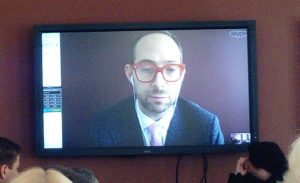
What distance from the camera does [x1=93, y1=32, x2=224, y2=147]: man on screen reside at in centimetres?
368

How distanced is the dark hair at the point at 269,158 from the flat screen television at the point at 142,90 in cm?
38

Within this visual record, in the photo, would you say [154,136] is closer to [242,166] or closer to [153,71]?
[153,71]

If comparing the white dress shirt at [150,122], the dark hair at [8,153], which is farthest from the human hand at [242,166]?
the dark hair at [8,153]

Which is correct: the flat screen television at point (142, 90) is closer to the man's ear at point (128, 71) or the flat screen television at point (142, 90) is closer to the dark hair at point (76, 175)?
the man's ear at point (128, 71)

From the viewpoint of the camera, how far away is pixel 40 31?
3.67 metres

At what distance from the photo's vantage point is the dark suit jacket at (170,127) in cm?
368

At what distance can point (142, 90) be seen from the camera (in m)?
3.70

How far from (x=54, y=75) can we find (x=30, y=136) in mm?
385

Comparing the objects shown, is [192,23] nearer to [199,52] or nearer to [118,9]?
[199,52]

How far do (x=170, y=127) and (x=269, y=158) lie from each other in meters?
0.67

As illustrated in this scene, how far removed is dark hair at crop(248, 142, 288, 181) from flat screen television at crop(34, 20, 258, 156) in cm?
38

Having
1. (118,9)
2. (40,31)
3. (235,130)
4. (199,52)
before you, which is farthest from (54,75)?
(235,130)

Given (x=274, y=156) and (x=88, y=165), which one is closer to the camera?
(x=274, y=156)

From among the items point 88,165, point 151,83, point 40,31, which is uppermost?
point 40,31
